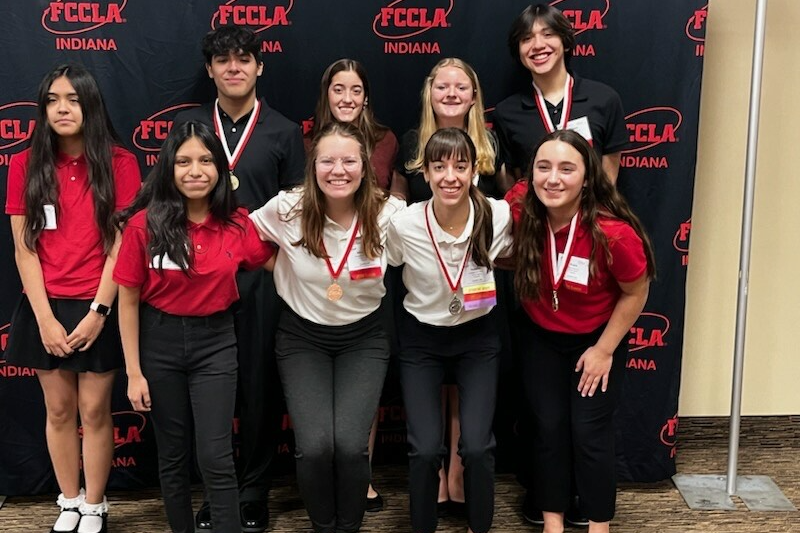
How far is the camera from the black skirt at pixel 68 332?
2625 millimetres

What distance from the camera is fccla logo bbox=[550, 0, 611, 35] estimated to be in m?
3.05

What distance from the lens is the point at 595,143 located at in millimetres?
2818

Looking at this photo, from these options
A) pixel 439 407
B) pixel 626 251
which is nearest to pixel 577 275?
pixel 626 251

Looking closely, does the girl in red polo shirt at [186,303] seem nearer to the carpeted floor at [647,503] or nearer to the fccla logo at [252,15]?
the carpeted floor at [647,503]

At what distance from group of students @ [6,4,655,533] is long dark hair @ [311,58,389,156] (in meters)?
0.03

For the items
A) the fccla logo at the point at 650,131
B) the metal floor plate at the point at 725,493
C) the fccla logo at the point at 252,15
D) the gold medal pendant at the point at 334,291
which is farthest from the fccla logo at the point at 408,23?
the metal floor plate at the point at 725,493

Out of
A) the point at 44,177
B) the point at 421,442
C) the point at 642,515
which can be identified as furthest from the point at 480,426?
the point at 44,177

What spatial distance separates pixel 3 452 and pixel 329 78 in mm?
1929

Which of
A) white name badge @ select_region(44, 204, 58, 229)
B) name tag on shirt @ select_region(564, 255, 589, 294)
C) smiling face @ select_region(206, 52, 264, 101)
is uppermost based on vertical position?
smiling face @ select_region(206, 52, 264, 101)

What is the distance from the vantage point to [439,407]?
2609mm

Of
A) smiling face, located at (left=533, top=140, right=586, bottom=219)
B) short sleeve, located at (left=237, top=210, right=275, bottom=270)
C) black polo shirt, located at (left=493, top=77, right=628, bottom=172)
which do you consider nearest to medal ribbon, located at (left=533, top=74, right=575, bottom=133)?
black polo shirt, located at (left=493, top=77, right=628, bottom=172)

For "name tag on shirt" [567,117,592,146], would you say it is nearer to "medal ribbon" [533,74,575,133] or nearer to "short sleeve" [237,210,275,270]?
"medal ribbon" [533,74,575,133]

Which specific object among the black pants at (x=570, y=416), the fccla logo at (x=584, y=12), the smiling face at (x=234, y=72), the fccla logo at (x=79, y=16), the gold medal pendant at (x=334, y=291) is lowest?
the black pants at (x=570, y=416)

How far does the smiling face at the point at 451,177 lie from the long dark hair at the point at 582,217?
20 centimetres
